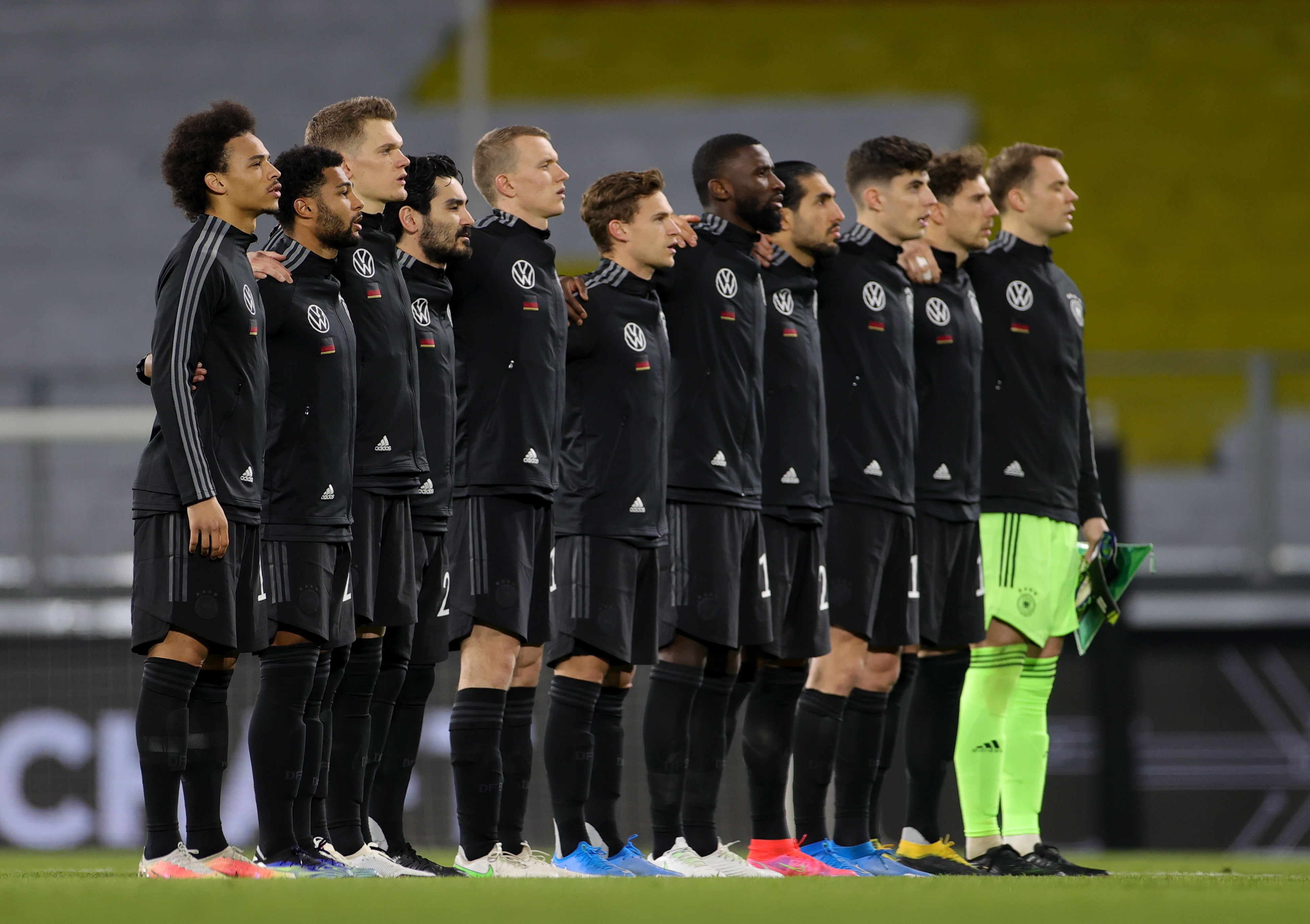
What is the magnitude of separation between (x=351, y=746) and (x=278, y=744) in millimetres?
492

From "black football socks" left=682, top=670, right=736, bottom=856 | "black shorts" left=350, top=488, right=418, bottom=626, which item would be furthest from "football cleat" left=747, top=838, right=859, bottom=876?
"black shorts" left=350, top=488, right=418, bottom=626

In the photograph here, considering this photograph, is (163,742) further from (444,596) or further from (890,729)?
(890,729)

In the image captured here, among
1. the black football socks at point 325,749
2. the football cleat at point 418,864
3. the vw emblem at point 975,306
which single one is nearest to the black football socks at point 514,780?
the football cleat at point 418,864

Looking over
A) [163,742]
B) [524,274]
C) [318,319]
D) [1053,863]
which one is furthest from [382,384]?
[1053,863]

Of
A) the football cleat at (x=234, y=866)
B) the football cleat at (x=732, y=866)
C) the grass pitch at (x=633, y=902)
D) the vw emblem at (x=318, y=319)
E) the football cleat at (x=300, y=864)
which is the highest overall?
the vw emblem at (x=318, y=319)

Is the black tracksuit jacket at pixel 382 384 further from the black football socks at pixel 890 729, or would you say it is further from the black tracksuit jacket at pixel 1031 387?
the black tracksuit jacket at pixel 1031 387

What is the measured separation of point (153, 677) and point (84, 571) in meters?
5.12

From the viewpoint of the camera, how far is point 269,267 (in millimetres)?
5523

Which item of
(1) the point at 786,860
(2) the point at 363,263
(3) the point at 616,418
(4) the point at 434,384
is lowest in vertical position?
(1) the point at 786,860

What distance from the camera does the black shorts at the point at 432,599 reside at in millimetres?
5984

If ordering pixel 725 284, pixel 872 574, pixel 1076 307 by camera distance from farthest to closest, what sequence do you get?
pixel 1076 307 → pixel 872 574 → pixel 725 284

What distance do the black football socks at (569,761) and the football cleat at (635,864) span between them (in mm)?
126

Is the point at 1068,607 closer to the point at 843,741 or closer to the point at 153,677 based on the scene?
the point at 843,741

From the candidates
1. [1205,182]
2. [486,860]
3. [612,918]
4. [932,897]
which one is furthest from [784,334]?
[1205,182]
